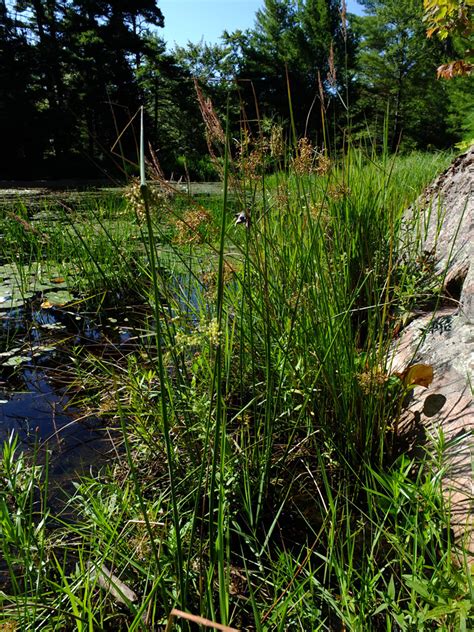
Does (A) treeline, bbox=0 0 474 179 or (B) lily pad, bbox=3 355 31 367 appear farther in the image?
(A) treeline, bbox=0 0 474 179

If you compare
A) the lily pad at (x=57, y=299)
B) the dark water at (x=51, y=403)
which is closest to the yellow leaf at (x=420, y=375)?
the dark water at (x=51, y=403)

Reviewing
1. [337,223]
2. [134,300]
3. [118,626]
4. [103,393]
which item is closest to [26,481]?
[118,626]

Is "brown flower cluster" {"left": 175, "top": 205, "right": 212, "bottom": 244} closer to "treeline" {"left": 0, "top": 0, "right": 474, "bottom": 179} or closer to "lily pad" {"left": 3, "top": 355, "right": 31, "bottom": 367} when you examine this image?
"lily pad" {"left": 3, "top": 355, "right": 31, "bottom": 367}

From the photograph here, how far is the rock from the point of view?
0.80m

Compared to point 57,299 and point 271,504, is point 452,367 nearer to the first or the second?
point 271,504

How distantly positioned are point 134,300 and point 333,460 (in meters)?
1.87

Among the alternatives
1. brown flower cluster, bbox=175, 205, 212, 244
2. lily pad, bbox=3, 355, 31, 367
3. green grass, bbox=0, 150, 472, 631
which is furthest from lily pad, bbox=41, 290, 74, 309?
brown flower cluster, bbox=175, 205, 212, 244

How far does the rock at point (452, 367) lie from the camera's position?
80 centimetres

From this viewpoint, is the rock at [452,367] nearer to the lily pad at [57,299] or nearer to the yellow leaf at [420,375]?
the yellow leaf at [420,375]

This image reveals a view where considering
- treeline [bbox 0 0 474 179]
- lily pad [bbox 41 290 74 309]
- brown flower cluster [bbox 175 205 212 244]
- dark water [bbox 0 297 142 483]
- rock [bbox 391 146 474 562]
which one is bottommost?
dark water [bbox 0 297 142 483]

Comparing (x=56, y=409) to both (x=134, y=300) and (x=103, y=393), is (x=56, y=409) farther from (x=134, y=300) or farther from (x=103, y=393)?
(x=134, y=300)

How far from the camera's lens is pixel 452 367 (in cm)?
104

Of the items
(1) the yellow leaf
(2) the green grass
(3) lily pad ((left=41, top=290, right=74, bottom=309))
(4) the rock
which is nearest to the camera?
(2) the green grass

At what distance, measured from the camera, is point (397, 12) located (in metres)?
16.6
